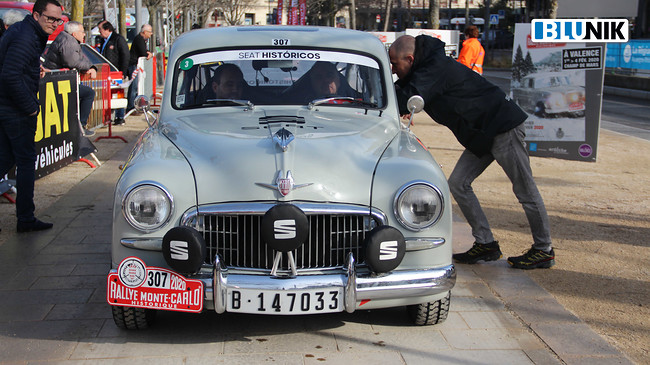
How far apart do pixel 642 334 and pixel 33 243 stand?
4827mm

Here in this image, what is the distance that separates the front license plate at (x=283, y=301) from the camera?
408 centimetres

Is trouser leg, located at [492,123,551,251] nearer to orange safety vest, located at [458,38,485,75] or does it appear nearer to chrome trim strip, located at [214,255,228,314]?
chrome trim strip, located at [214,255,228,314]

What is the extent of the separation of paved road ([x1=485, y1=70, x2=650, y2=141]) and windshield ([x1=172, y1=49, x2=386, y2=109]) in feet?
36.3

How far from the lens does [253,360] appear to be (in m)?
4.19

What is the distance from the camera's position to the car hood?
4227 millimetres

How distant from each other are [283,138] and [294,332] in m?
1.15

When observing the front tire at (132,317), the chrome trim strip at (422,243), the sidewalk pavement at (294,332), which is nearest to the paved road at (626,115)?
the sidewalk pavement at (294,332)

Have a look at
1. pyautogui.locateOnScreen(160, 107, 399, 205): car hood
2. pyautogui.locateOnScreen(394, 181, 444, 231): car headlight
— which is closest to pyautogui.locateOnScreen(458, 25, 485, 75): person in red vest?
pyautogui.locateOnScreen(160, 107, 399, 205): car hood

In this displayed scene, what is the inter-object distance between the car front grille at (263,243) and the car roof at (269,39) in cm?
200

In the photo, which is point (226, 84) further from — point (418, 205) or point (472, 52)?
point (472, 52)

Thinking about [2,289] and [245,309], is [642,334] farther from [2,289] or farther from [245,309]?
[2,289]

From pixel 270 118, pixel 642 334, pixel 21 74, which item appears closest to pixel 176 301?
pixel 270 118

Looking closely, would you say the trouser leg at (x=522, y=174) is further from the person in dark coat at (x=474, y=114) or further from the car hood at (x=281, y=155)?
the car hood at (x=281, y=155)

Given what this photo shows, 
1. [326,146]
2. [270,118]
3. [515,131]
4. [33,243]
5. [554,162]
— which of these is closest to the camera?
[326,146]
